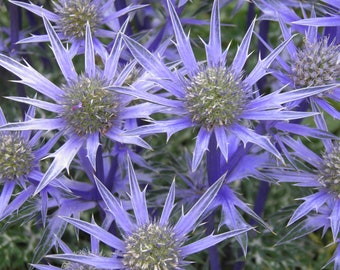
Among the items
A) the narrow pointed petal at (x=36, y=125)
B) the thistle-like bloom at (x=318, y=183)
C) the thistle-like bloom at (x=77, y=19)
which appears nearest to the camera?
the narrow pointed petal at (x=36, y=125)

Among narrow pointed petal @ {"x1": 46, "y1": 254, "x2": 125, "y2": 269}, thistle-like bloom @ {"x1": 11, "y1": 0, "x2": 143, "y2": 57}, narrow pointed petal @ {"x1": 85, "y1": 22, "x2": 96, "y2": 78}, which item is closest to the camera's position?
narrow pointed petal @ {"x1": 46, "y1": 254, "x2": 125, "y2": 269}

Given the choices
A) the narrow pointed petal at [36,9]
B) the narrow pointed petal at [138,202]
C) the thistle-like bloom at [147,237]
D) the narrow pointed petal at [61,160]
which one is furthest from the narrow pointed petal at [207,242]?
the narrow pointed petal at [36,9]

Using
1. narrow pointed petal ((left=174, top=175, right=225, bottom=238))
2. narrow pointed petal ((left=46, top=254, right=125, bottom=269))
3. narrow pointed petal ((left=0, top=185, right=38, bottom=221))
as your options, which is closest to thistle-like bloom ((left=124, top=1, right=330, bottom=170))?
narrow pointed petal ((left=174, top=175, right=225, bottom=238))

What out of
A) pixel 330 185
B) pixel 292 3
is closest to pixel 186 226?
pixel 330 185

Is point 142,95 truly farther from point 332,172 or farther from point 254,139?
point 332,172

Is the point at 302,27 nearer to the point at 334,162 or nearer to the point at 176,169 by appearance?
the point at 334,162

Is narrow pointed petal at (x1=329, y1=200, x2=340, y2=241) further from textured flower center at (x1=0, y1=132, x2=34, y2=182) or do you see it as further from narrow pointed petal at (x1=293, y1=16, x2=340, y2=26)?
textured flower center at (x1=0, y1=132, x2=34, y2=182)

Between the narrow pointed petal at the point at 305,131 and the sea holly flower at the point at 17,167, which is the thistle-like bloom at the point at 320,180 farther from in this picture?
the sea holly flower at the point at 17,167
